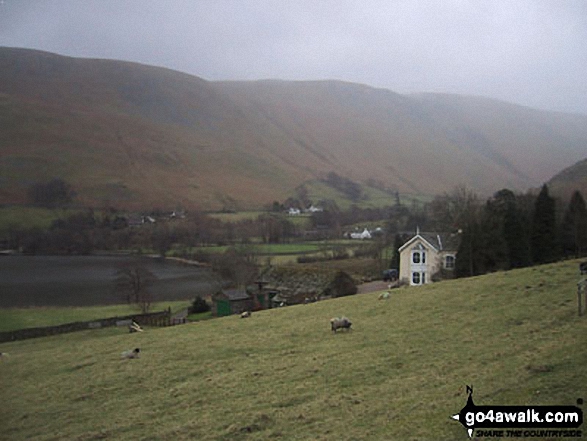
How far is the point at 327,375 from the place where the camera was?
14.9 metres

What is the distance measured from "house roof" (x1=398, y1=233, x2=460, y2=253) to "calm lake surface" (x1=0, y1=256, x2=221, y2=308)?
30994mm

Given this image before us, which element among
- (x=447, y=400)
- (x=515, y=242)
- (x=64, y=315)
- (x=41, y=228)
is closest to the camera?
(x=447, y=400)

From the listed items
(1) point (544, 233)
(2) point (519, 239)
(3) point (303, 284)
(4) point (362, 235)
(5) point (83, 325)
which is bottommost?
(5) point (83, 325)

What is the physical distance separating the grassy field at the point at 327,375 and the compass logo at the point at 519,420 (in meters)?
0.44

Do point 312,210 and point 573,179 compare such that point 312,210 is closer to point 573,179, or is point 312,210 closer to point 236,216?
point 236,216

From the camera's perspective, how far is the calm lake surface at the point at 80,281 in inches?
2569

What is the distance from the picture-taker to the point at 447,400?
11.3 meters

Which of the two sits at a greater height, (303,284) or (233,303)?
(303,284)

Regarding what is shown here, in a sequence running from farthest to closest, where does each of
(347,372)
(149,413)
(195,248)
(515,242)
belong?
(195,248) → (515,242) → (347,372) → (149,413)

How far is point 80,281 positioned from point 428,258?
5459 cm

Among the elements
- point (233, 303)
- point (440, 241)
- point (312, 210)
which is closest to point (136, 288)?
point (233, 303)

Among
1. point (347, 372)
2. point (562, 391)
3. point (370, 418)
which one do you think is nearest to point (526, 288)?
point (347, 372)

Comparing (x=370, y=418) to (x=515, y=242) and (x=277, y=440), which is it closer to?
(x=277, y=440)

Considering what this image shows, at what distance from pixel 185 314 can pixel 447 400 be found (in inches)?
1773
